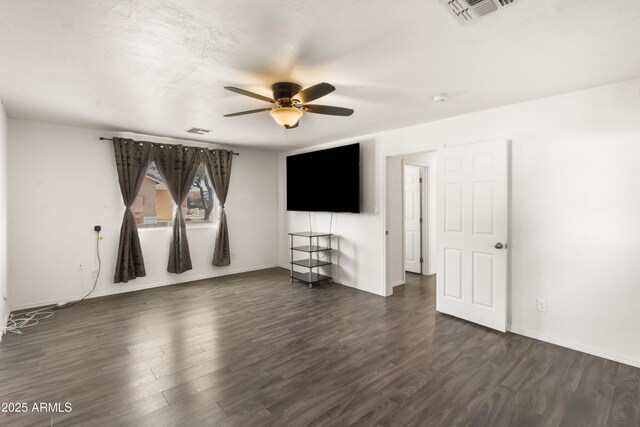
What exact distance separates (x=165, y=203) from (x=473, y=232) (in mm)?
4826

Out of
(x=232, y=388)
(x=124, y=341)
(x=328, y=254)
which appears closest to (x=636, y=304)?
(x=232, y=388)

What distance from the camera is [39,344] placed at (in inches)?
122

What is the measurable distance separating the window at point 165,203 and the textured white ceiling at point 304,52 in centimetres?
185

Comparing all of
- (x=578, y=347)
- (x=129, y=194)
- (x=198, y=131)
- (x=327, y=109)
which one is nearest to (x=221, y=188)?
(x=198, y=131)

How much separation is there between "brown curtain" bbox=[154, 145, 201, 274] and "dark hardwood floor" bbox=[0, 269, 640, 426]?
133 cm

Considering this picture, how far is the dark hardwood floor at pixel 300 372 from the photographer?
6.76 ft

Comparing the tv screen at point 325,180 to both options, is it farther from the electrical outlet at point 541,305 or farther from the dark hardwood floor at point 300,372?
the electrical outlet at point 541,305

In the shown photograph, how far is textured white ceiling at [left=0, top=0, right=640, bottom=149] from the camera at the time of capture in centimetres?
171

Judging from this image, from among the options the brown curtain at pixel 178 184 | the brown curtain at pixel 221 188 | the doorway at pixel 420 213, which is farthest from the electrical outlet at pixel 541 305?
the brown curtain at pixel 178 184

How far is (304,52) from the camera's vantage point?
216 centimetres

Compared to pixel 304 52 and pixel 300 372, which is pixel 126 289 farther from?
→ pixel 304 52

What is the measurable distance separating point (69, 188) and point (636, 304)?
21.9 ft

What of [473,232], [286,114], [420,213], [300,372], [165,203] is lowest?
[300,372]

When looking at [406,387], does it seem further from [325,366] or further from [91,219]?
[91,219]
